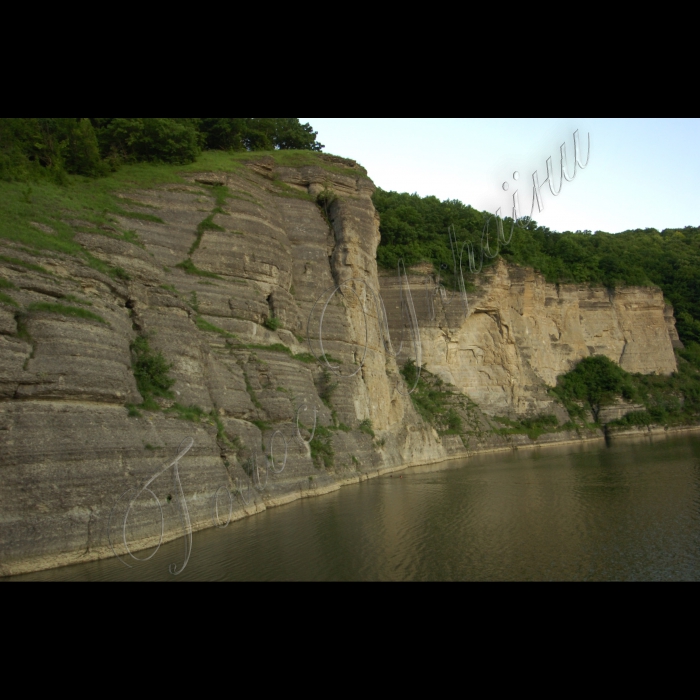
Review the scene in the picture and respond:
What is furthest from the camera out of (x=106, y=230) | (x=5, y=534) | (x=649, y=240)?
(x=649, y=240)

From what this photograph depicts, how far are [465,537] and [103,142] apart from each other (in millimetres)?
32876

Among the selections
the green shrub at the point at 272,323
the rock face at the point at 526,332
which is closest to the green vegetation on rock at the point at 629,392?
the rock face at the point at 526,332

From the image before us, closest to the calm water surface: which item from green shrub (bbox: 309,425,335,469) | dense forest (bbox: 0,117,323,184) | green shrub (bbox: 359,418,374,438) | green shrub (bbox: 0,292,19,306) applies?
green shrub (bbox: 309,425,335,469)

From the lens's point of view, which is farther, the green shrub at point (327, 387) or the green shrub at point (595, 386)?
the green shrub at point (595, 386)

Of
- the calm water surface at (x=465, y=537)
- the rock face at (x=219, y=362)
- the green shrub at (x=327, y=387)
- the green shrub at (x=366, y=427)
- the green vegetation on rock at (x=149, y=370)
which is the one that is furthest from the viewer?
the green shrub at (x=366, y=427)

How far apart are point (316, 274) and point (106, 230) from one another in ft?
52.5

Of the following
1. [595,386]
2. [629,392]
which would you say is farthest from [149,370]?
[629,392]

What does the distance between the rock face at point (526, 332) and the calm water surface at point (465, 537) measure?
86.3ft

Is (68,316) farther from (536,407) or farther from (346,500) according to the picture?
(536,407)

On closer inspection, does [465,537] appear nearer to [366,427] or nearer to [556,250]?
[366,427]

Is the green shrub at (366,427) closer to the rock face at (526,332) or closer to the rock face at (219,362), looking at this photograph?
the rock face at (219,362)

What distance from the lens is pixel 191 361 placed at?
23094 millimetres

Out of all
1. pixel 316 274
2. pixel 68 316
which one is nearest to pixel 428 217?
pixel 316 274

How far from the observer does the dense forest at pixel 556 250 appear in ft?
193
